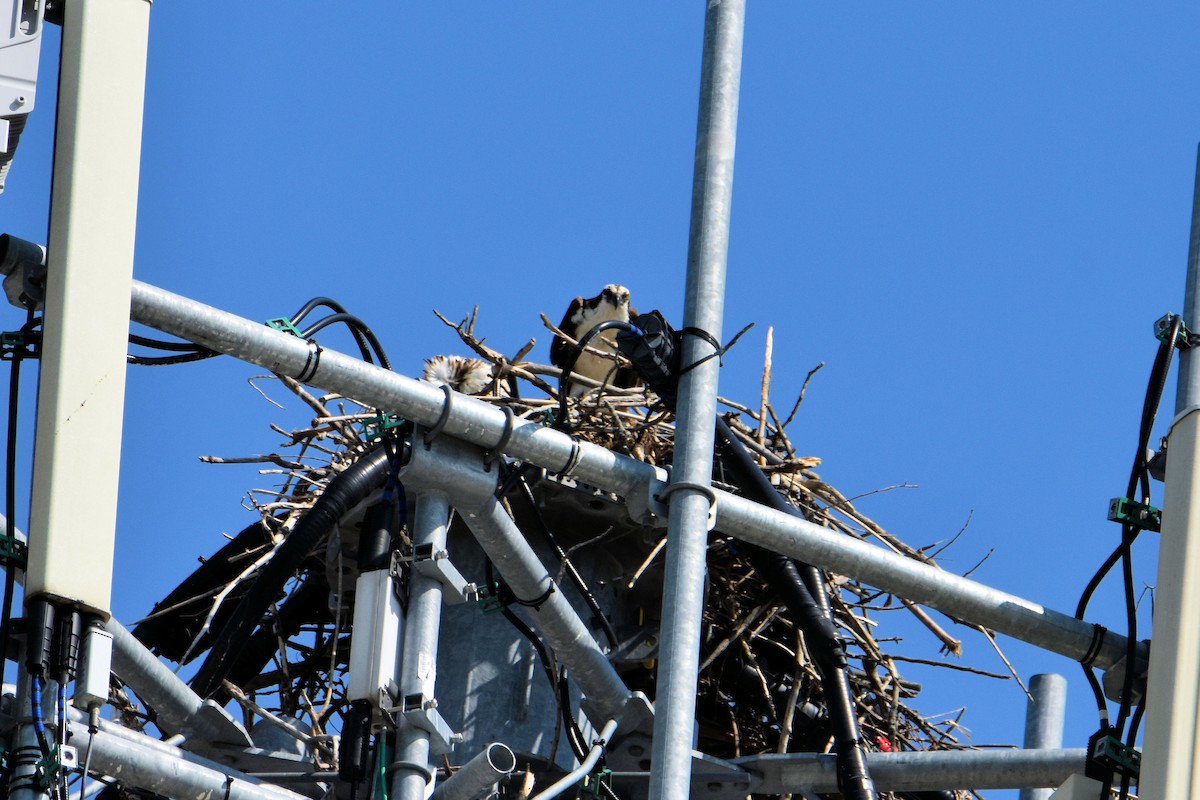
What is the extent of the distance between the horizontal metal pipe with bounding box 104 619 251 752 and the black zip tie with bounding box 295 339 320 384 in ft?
3.07

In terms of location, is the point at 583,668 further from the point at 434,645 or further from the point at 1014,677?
the point at 1014,677

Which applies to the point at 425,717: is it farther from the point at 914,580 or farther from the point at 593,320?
the point at 593,320

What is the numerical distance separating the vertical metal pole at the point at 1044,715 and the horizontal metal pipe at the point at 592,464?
2.79 meters

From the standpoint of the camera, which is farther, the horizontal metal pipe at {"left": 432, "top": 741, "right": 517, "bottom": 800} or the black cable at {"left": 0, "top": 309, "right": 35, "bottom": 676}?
the horizontal metal pipe at {"left": 432, "top": 741, "right": 517, "bottom": 800}

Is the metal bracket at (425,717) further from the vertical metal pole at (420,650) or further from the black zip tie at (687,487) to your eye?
the black zip tie at (687,487)

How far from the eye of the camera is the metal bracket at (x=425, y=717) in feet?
22.8

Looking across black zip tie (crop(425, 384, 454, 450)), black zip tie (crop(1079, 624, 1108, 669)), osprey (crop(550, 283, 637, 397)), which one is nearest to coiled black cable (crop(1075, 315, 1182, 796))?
black zip tie (crop(1079, 624, 1108, 669))

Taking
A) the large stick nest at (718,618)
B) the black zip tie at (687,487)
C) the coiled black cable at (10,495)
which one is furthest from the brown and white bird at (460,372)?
the coiled black cable at (10,495)

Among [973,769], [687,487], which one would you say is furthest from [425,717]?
[973,769]

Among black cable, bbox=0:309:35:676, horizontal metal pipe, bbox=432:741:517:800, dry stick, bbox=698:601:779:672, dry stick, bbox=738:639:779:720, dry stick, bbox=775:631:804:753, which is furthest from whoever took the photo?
dry stick, bbox=738:639:779:720

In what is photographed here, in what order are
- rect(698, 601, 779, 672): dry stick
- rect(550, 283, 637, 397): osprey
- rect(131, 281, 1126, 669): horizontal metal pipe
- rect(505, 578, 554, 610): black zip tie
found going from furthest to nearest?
rect(550, 283, 637, 397): osprey → rect(698, 601, 779, 672): dry stick → rect(505, 578, 554, 610): black zip tie → rect(131, 281, 1126, 669): horizontal metal pipe

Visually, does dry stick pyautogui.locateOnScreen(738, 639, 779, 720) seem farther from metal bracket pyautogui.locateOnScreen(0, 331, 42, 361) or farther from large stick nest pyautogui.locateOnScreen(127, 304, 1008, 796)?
metal bracket pyautogui.locateOnScreen(0, 331, 42, 361)

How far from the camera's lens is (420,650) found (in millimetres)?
7105

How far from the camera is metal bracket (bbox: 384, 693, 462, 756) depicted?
6.94m
